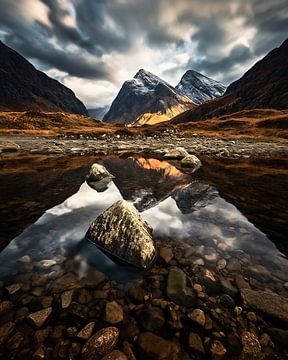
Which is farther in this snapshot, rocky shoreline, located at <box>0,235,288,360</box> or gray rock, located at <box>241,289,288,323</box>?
gray rock, located at <box>241,289,288,323</box>

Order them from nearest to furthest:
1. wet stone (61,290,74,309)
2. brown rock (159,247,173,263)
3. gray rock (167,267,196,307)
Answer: wet stone (61,290,74,309)
gray rock (167,267,196,307)
brown rock (159,247,173,263)

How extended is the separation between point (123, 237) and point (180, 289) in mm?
1344

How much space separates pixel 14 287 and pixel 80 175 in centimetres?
799

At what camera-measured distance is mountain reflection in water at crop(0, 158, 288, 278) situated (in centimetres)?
409

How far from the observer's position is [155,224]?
537 cm

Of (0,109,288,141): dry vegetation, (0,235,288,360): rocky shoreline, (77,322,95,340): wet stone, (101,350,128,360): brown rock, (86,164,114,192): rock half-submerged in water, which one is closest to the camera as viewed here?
(101,350,128,360): brown rock

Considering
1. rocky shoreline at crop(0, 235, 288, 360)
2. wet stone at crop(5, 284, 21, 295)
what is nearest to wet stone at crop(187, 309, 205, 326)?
rocky shoreline at crop(0, 235, 288, 360)

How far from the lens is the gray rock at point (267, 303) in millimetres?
2789

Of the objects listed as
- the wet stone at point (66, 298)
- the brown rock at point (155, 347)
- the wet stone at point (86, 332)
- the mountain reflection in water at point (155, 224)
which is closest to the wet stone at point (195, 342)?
the brown rock at point (155, 347)

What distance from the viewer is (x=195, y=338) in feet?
8.18

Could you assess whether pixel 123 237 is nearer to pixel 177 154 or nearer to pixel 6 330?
pixel 6 330

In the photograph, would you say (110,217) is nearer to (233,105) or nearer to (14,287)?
(14,287)

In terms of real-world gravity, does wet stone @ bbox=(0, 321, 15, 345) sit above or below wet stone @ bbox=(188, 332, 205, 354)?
below

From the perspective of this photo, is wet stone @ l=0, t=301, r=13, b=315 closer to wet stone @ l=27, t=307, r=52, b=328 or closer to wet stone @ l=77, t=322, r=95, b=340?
wet stone @ l=27, t=307, r=52, b=328
